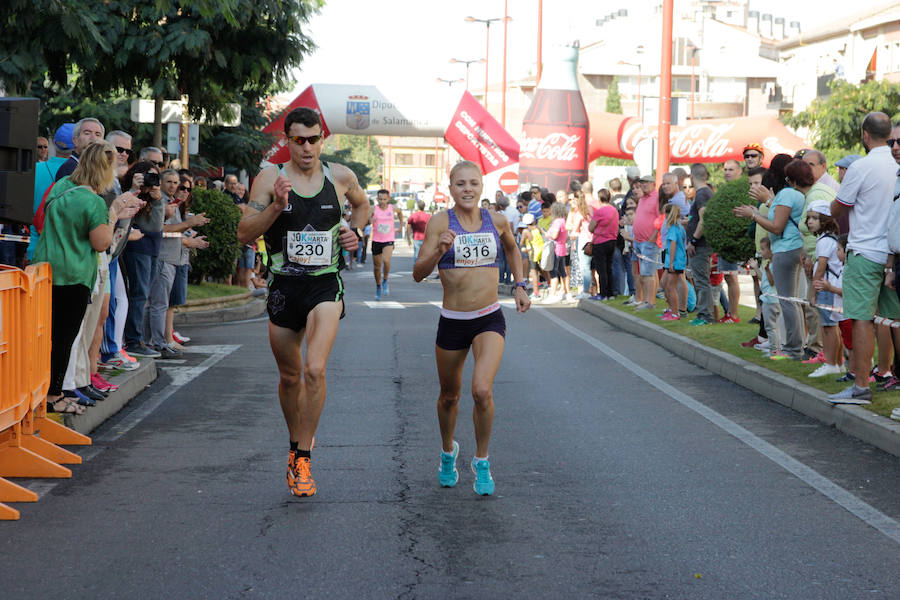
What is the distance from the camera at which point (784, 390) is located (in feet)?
34.1

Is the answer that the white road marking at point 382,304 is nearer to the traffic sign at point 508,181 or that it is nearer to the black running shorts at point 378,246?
the black running shorts at point 378,246

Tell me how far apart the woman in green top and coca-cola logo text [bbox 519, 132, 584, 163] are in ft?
89.3

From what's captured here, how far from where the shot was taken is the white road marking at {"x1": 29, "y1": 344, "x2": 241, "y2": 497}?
702cm

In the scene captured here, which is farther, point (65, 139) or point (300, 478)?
point (65, 139)

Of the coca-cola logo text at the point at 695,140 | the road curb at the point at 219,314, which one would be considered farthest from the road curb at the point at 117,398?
the coca-cola logo text at the point at 695,140

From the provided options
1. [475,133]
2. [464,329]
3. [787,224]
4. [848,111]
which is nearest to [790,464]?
[464,329]

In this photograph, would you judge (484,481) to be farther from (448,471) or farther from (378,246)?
(378,246)

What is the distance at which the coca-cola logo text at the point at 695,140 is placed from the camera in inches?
1448

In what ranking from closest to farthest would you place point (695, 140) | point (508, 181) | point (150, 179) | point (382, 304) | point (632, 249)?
point (150, 179)
point (632, 249)
point (382, 304)
point (695, 140)
point (508, 181)

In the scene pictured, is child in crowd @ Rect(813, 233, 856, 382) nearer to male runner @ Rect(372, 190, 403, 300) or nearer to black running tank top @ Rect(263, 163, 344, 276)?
black running tank top @ Rect(263, 163, 344, 276)

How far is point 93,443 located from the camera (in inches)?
324

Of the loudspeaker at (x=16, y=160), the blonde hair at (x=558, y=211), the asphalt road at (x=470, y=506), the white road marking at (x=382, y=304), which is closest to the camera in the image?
the asphalt road at (x=470, y=506)

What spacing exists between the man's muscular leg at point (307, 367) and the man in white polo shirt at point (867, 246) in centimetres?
415

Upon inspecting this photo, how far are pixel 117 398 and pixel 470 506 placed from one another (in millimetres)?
4082
